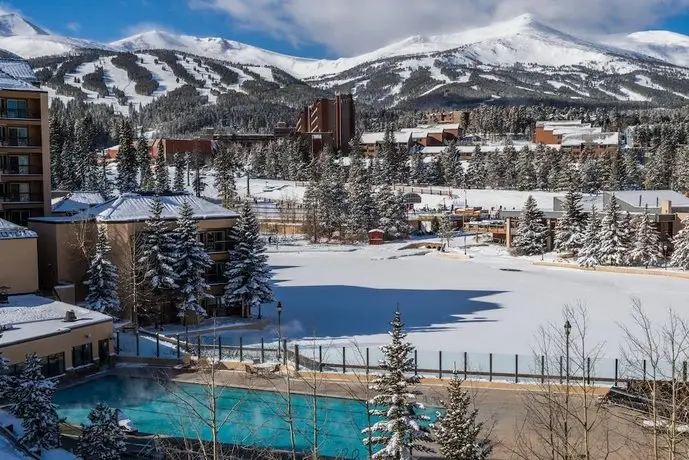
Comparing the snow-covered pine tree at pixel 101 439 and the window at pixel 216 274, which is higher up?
the window at pixel 216 274

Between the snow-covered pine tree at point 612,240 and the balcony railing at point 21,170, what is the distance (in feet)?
108

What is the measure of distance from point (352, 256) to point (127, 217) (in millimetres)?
27254

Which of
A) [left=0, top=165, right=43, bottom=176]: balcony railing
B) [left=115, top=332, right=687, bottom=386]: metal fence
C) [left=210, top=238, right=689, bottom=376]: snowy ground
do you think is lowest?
[left=210, top=238, right=689, bottom=376]: snowy ground

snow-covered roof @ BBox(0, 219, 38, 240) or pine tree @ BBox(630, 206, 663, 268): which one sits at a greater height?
snow-covered roof @ BBox(0, 219, 38, 240)

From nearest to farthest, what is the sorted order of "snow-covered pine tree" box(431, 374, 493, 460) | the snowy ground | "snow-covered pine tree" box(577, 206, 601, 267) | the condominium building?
1. "snow-covered pine tree" box(431, 374, 493, 460)
2. the snowy ground
3. the condominium building
4. "snow-covered pine tree" box(577, 206, 601, 267)

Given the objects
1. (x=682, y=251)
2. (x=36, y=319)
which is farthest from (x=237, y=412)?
(x=682, y=251)

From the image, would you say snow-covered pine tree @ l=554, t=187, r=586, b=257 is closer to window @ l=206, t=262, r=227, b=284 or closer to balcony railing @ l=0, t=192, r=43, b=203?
window @ l=206, t=262, r=227, b=284

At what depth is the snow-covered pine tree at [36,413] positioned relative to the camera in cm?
1237

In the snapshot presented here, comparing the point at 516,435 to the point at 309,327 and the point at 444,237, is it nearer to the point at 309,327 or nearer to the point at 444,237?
the point at 309,327

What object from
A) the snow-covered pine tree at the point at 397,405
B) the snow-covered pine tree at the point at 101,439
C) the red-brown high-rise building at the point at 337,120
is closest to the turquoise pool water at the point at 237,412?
the snow-covered pine tree at the point at 101,439

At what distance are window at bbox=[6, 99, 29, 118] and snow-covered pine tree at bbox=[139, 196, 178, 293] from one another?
29.8 ft

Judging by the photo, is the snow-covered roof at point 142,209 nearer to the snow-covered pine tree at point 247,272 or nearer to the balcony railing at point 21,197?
the snow-covered pine tree at point 247,272

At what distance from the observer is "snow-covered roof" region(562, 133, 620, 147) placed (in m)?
111

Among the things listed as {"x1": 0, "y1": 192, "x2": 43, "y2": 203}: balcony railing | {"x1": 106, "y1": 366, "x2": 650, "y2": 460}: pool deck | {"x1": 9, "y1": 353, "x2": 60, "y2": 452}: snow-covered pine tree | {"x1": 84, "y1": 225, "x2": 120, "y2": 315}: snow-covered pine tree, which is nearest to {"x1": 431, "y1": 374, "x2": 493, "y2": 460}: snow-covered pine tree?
{"x1": 106, "y1": 366, "x2": 650, "y2": 460}: pool deck
